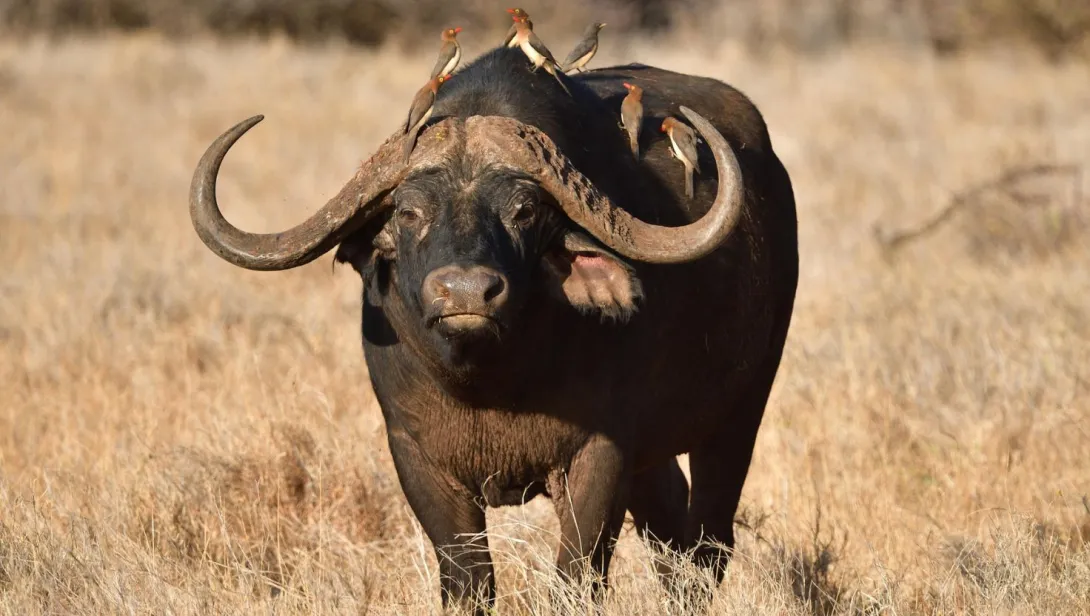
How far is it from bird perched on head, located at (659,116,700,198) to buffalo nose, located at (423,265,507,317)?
1.24 metres

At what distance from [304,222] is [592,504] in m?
1.18

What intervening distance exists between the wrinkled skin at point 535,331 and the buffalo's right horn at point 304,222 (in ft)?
0.23

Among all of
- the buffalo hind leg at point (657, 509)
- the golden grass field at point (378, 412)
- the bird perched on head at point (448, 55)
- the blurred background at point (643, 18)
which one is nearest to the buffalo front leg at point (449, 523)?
the golden grass field at point (378, 412)

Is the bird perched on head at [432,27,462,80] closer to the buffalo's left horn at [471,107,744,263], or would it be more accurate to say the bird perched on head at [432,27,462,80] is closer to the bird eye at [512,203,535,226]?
the buffalo's left horn at [471,107,744,263]

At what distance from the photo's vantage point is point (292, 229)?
4.59 m

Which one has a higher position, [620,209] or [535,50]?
[535,50]

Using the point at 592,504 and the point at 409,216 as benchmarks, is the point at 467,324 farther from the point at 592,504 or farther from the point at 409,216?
the point at 592,504

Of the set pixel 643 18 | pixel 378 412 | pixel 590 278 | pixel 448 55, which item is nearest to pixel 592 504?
pixel 590 278

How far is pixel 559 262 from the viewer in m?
4.66

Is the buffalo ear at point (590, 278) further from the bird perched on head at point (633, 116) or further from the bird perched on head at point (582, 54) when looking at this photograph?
the bird perched on head at point (582, 54)

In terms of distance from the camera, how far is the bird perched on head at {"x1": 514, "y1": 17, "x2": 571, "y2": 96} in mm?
5090

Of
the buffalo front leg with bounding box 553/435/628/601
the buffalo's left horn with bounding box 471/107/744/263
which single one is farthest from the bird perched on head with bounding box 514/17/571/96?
the buffalo front leg with bounding box 553/435/628/601

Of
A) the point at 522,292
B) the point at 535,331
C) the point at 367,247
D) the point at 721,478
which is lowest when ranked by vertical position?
the point at 721,478

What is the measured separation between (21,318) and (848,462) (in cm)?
472
